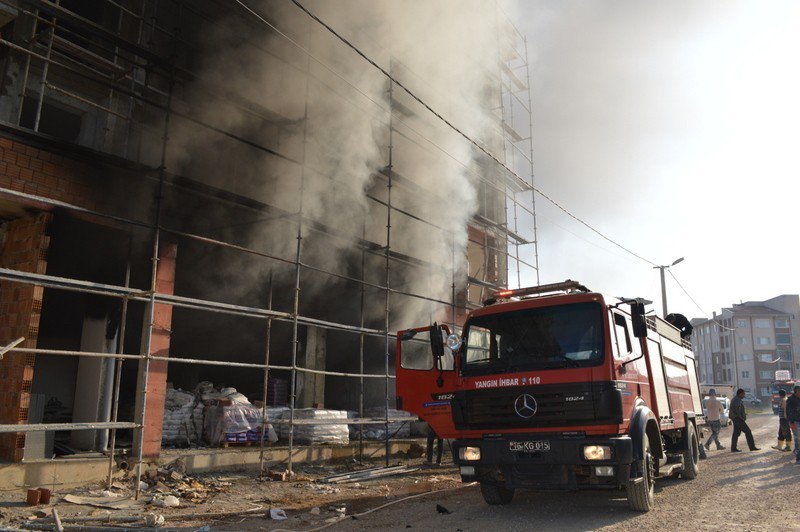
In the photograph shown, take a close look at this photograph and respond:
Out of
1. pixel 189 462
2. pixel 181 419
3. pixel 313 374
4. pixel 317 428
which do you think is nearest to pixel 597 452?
pixel 189 462

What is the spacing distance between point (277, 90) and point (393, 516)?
8.55m

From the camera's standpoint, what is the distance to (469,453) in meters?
5.95

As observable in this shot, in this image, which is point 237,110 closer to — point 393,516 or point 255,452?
point 255,452

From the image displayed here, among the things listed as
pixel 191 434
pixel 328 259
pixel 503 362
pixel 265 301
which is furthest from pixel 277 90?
pixel 503 362

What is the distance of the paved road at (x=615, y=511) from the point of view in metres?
5.32

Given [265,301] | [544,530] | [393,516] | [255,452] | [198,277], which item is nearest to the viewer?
[544,530]

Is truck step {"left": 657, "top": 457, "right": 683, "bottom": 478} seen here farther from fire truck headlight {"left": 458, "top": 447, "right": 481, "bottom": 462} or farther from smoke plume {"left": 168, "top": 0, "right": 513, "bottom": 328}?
smoke plume {"left": 168, "top": 0, "right": 513, "bottom": 328}

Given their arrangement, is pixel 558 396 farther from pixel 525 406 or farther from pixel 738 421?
pixel 738 421

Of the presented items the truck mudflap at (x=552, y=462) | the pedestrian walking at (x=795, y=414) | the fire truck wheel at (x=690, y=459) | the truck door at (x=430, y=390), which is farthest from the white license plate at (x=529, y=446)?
the pedestrian walking at (x=795, y=414)

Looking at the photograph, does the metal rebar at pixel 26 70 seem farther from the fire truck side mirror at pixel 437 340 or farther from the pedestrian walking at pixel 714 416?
the pedestrian walking at pixel 714 416

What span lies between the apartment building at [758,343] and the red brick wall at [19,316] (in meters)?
77.0

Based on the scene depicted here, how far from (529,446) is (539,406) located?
1.32ft

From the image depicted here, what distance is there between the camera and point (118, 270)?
33.4 feet

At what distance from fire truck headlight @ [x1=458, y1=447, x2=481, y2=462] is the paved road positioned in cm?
58
